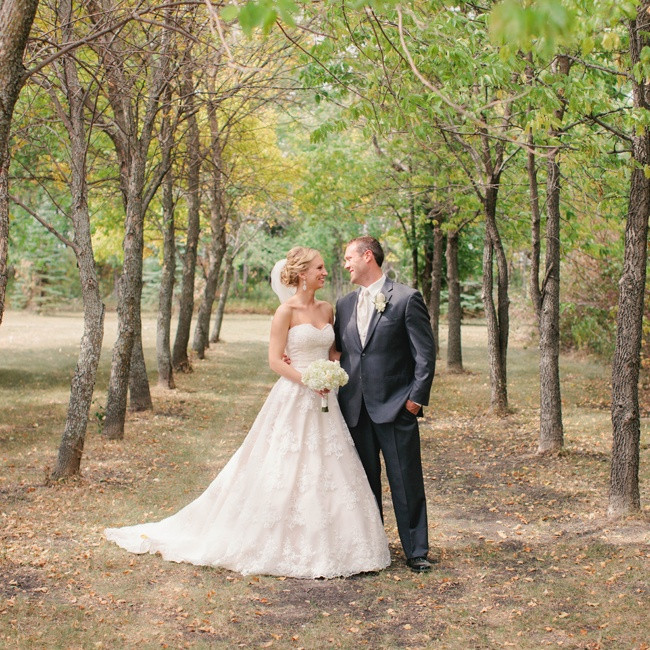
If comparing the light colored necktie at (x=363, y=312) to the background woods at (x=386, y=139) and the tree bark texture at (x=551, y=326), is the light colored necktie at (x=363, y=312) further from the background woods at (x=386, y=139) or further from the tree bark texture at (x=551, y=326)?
the tree bark texture at (x=551, y=326)

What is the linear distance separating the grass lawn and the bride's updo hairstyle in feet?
7.35

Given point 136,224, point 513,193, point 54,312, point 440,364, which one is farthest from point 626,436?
point 54,312

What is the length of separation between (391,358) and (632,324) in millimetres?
2328

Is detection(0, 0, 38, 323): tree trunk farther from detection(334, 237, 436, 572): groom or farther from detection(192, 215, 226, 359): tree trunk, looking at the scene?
detection(192, 215, 226, 359): tree trunk

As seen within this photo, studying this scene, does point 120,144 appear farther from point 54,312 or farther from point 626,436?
point 54,312

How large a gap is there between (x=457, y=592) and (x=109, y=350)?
24930mm

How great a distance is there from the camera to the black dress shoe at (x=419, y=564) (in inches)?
255

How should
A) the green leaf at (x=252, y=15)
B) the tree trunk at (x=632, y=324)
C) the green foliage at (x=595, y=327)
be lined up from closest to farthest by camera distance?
the green leaf at (x=252, y=15), the tree trunk at (x=632, y=324), the green foliage at (x=595, y=327)

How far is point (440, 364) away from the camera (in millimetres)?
25594

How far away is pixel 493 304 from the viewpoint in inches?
535

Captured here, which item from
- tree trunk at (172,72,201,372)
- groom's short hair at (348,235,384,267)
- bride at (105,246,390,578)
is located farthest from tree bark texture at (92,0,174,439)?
tree trunk at (172,72,201,372)

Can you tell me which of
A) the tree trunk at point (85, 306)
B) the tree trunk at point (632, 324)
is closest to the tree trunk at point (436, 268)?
the tree trunk at point (85, 306)

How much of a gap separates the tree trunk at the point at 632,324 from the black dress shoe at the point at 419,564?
2.21 meters

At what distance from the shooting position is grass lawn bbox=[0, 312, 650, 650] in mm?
5258
